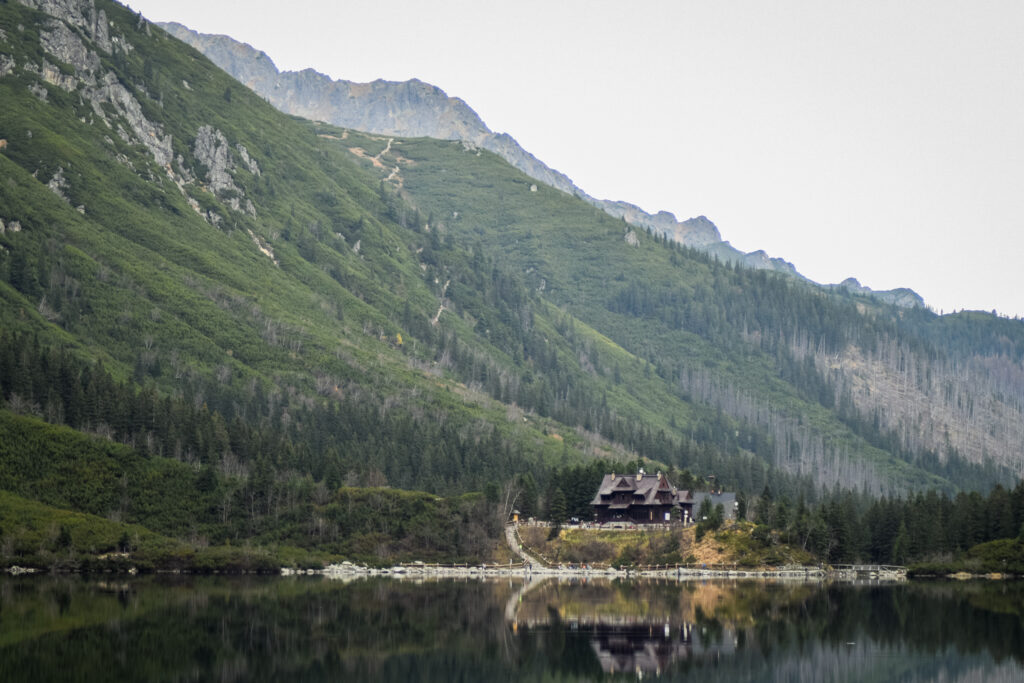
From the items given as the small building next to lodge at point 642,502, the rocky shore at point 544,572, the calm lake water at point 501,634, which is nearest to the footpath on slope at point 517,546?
the rocky shore at point 544,572

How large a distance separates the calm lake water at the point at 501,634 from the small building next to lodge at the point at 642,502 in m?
47.8

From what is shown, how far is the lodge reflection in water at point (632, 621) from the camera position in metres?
68.7

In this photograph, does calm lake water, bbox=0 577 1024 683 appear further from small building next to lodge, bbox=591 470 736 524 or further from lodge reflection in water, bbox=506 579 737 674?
small building next to lodge, bbox=591 470 736 524

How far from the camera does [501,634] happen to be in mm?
77438

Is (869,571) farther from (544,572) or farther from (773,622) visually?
(773,622)

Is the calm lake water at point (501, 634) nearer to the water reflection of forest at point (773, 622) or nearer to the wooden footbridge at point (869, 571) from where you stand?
the water reflection of forest at point (773, 622)

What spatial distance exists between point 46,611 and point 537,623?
117ft

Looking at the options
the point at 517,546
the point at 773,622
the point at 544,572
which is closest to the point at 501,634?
the point at 773,622

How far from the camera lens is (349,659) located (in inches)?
2625

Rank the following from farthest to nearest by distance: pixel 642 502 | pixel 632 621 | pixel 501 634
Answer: pixel 642 502, pixel 632 621, pixel 501 634

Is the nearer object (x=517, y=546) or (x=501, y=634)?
(x=501, y=634)

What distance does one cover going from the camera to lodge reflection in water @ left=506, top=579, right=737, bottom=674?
6869cm

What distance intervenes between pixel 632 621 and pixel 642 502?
73.3 metres

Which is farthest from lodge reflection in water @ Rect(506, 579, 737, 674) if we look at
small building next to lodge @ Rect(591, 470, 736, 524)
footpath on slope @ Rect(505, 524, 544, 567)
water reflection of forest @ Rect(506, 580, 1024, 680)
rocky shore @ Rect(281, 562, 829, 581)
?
small building next to lodge @ Rect(591, 470, 736, 524)
